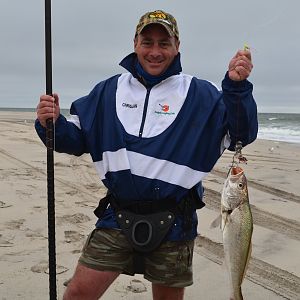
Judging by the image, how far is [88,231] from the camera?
19.7ft

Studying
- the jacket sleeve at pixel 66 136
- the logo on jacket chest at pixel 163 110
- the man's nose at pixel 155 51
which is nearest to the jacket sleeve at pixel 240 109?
the logo on jacket chest at pixel 163 110

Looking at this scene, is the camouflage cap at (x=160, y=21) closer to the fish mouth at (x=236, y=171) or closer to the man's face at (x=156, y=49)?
the man's face at (x=156, y=49)

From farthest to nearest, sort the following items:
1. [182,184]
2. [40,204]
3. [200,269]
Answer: [40,204], [200,269], [182,184]

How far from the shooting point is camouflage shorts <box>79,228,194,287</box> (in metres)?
3.20

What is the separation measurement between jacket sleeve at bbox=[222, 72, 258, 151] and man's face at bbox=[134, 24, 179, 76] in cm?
50

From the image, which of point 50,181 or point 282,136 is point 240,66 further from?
point 282,136

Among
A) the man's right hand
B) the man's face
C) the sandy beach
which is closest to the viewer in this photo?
the man's right hand

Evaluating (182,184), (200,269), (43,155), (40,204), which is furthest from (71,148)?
(43,155)

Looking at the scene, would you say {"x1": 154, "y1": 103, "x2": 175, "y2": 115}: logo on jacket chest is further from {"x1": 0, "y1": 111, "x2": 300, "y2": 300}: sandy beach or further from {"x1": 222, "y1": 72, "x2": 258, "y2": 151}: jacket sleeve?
{"x1": 0, "y1": 111, "x2": 300, "y2": 300}: sandy beach

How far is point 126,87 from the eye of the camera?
340 centimetres

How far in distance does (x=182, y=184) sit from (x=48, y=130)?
1.00m

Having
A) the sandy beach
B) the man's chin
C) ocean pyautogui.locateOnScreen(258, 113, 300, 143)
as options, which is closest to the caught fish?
the man's chin

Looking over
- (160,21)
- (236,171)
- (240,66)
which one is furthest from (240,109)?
(160,21)

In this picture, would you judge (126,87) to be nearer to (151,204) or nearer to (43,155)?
(151,204)
